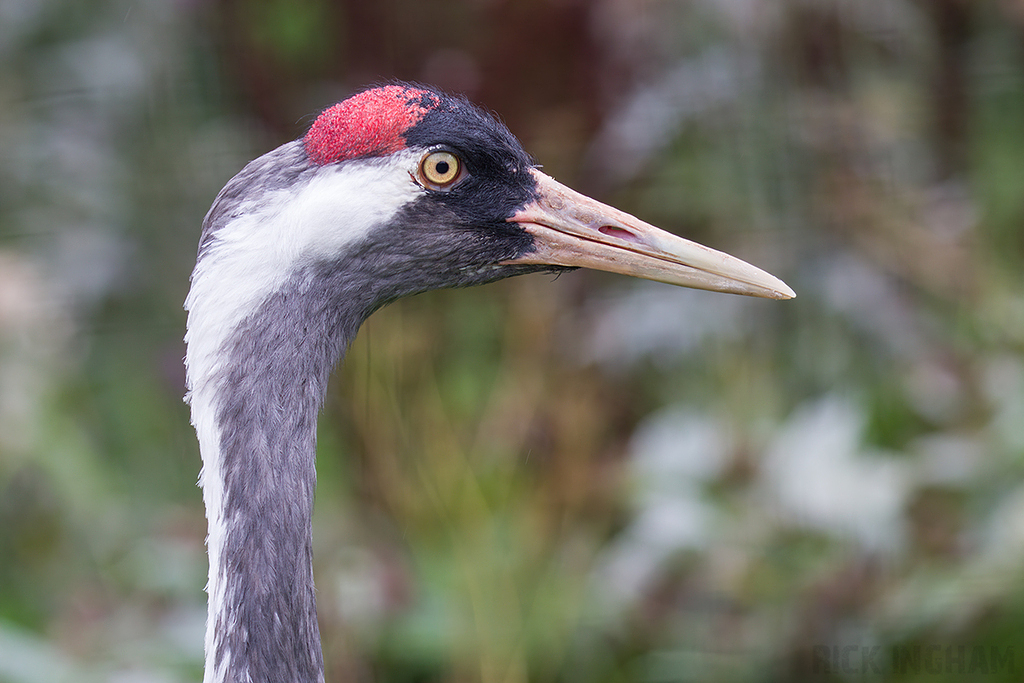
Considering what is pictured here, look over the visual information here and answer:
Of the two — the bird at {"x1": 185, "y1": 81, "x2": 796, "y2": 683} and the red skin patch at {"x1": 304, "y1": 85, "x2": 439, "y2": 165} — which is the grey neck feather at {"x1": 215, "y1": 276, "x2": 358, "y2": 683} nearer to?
the bird at {"x1": 185, "y1": 81, "x2": 796, "y2": 683}

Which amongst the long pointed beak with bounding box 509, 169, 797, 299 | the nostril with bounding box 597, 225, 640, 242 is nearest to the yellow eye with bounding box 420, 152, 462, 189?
the long pointed beak with bounding box 509, 169, 797, 299

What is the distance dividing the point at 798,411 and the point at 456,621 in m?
1.19

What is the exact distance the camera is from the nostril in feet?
5.67

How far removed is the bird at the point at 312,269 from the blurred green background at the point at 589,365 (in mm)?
1213

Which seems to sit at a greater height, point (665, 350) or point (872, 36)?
point (872, 36)

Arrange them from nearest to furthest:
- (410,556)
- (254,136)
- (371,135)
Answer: (371,135)
(410,556)
(254,136)

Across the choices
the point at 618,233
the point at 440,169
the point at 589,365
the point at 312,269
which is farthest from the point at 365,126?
the point at 589,365

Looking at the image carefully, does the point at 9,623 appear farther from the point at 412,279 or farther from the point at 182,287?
the point at 412,279

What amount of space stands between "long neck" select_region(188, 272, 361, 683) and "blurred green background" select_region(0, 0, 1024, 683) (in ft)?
3.90

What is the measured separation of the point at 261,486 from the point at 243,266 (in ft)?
1.10

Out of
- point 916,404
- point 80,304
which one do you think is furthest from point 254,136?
point 916,404

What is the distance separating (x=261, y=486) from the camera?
1.52 meters

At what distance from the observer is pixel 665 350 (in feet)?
11.2

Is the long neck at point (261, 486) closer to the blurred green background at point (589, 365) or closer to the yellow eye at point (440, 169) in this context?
the yellow eye at point (440, 169)
